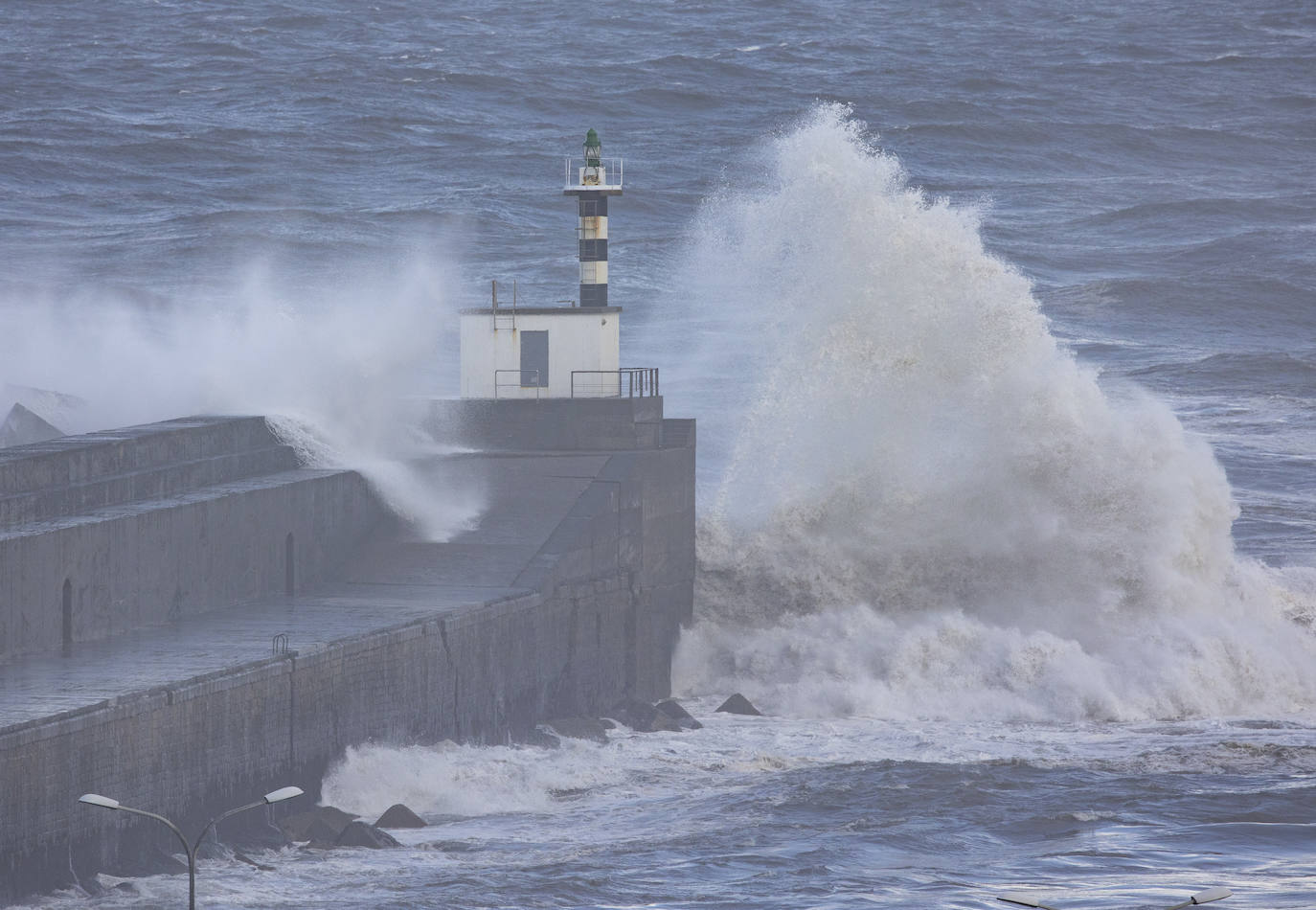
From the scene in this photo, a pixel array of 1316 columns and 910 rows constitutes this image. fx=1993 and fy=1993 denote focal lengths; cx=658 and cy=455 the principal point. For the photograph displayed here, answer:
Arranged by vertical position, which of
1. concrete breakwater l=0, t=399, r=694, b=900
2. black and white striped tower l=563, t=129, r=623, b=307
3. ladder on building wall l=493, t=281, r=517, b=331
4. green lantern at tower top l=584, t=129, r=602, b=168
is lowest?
concrete breakwater l=0, t=399, r=694, b=900

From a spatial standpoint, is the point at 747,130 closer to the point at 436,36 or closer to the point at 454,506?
the point at 436,36

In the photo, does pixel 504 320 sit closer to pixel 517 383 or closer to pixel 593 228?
pixel 517 383

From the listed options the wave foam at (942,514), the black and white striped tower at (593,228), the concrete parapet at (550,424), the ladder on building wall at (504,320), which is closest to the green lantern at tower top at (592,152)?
the black and white striped tower at (593,228)

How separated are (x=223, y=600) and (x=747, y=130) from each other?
3334 cm

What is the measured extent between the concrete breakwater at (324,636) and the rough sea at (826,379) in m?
0.59

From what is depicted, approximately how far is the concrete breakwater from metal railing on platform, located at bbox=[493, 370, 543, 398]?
0.56 metres

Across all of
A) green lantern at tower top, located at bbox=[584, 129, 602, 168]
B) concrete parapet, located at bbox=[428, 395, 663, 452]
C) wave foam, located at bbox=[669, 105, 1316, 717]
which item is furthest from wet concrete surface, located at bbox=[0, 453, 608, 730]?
green lantern at tower top, located at bbox=[584, 129, 602, 168]

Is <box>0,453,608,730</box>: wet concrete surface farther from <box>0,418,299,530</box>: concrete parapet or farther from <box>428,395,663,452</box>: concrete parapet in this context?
<box>0,418,299,530</box>: concrete parapet

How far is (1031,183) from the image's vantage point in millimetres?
48594

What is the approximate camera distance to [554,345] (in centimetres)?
2297

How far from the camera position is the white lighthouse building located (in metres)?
22.9

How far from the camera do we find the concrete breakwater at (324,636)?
527 inches

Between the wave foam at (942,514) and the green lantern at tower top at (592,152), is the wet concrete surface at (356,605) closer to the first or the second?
the wave foam at (942,514)

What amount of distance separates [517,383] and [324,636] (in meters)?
6.79
